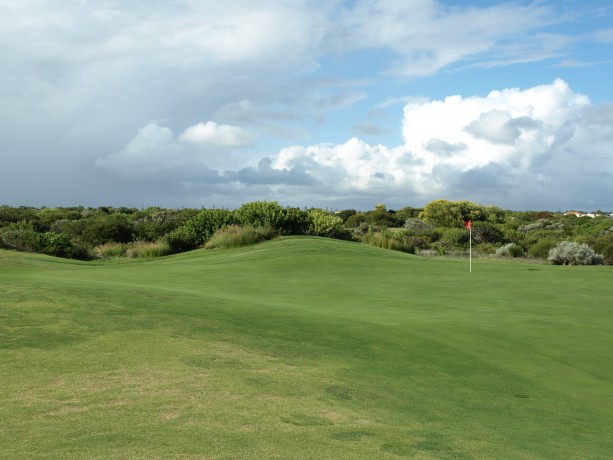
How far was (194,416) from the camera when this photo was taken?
6062 mm

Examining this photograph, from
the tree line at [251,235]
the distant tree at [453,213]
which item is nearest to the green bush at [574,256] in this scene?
the tree line at [251,235]

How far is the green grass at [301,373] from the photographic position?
18.6ft

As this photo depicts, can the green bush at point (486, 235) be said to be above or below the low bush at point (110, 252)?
above

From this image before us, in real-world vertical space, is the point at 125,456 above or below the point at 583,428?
above

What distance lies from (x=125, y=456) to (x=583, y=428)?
5.15 m

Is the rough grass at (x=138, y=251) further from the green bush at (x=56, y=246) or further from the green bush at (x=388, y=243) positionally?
the green bush at (x=388, y=243)

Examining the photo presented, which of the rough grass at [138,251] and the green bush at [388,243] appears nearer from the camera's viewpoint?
the rough grass at [138,251]

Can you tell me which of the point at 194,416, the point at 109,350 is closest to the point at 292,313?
the point at 109,350

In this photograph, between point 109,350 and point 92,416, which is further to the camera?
point 109,350

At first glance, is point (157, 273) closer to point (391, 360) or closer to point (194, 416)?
point (391, 360)

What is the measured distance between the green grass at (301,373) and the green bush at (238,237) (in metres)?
15.0

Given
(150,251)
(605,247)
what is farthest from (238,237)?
(605,247)

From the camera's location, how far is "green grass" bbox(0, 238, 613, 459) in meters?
5.68

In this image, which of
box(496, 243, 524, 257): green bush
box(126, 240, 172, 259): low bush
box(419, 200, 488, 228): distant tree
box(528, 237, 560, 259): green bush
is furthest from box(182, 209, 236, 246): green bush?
box(419, 200, 488, 228): distant tree
